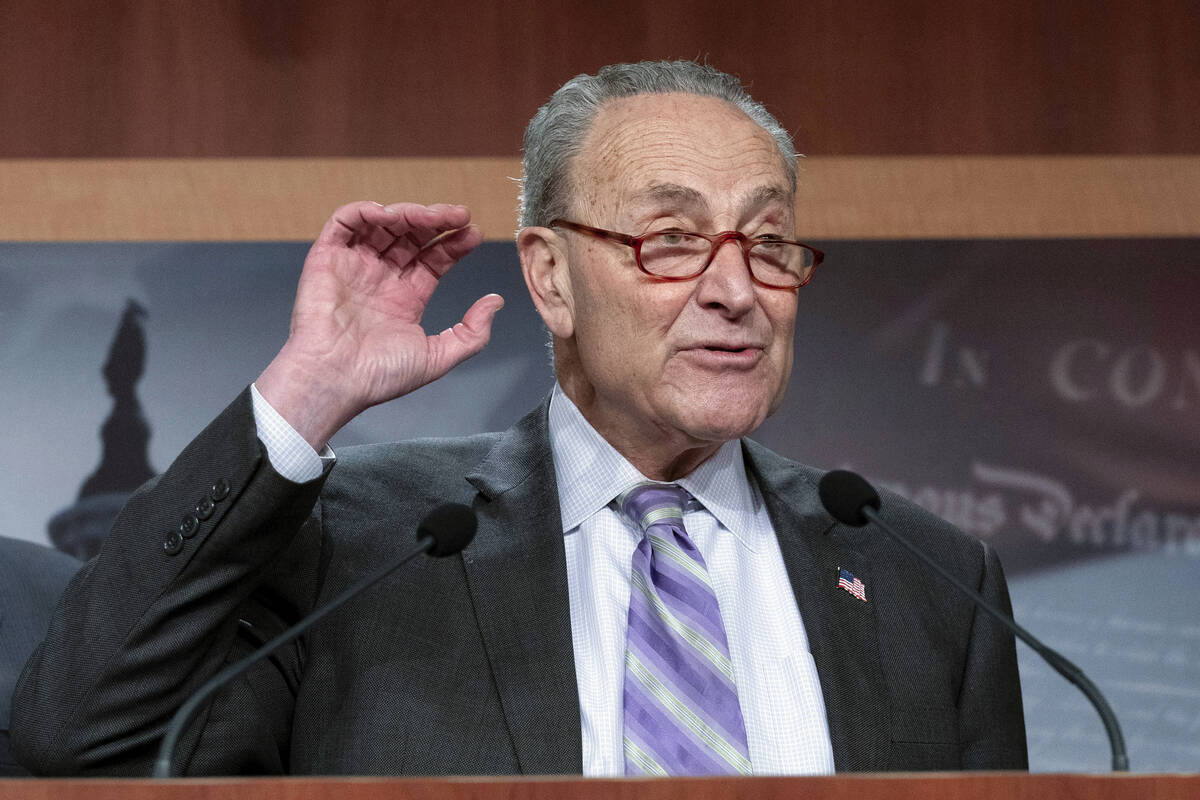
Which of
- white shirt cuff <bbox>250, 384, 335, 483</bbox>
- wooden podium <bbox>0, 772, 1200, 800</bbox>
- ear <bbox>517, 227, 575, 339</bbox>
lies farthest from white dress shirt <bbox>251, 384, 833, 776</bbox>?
wooden podium <bbox>0, 772, 1200, 800</bbox>

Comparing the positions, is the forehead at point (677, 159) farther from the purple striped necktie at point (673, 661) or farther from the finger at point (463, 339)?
the purple striped necktie at point (673, 661)

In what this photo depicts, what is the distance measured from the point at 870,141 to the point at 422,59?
0.90 meters

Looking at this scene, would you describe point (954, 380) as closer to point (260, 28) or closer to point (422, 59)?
point (422, 59)

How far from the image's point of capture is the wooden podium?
1.01m

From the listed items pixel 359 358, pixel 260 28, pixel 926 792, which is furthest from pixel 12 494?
pixel 926 792

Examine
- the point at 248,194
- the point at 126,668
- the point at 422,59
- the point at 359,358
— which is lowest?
the point at 126,668

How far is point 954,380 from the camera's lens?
8.65ft

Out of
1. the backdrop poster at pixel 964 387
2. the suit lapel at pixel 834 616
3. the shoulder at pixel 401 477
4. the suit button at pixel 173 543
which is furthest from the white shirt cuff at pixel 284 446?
the backdrop poster at pixel 964 387

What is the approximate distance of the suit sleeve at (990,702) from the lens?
173 centimetres

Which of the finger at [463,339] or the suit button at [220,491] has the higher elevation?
the finger at [463,339]

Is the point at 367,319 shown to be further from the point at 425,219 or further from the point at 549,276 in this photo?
the point at 549,276

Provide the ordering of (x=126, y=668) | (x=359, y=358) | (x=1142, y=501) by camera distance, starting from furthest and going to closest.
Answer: (x=1142, y=501) → (x=359, y=358) → (x=126, y=668)

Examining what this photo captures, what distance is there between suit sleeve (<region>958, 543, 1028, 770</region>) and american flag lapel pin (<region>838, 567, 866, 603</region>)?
167 millimetres

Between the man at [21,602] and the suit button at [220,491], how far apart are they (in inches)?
26.8
